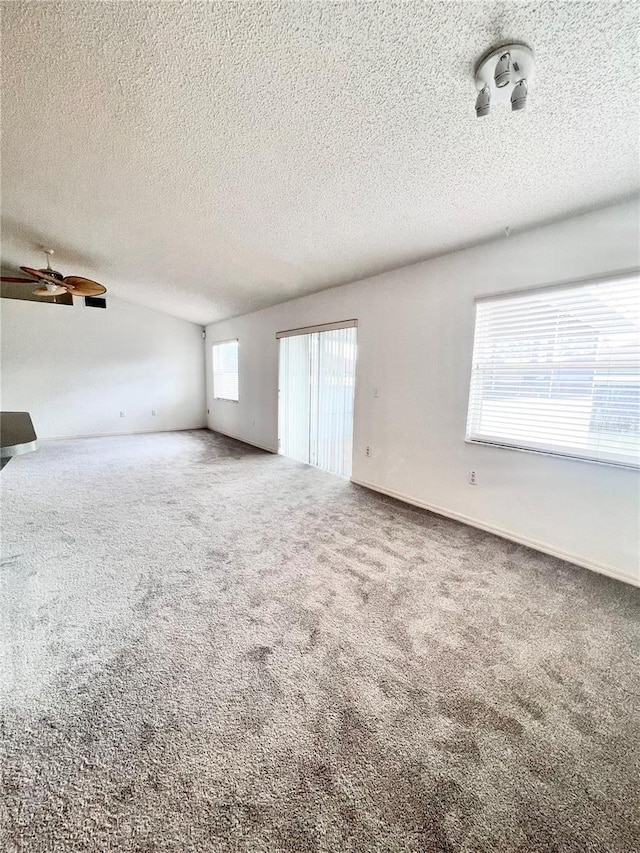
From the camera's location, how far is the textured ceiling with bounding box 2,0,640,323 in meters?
1.18

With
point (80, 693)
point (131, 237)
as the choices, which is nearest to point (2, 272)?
point (131, 237)

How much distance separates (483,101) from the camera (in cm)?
130

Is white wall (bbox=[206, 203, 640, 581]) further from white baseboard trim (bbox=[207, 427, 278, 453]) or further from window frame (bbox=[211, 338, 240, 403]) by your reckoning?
window frame (bbox=[211, 338, 240, 403])

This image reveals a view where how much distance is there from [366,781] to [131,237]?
452 cm

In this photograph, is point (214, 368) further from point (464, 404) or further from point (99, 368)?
point (464, 404)

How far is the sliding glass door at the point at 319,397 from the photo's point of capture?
4.04m

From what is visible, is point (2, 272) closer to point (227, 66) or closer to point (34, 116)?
point (34, 116)

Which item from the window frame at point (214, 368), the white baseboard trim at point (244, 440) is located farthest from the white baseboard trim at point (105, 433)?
the window frame at point (214, 368)

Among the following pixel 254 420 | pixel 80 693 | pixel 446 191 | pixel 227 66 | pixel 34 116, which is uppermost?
pixel 34 116

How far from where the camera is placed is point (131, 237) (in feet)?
11.4

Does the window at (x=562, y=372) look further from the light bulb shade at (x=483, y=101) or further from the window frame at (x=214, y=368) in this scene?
the window frame at (x=214, y=368)

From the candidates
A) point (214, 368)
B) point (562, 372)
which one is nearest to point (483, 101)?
point (562, 372)

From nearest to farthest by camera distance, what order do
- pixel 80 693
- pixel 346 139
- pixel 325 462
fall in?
pixel 80 693
pixel 346 139
pixel 325 462

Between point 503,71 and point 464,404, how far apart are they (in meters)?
2.03
